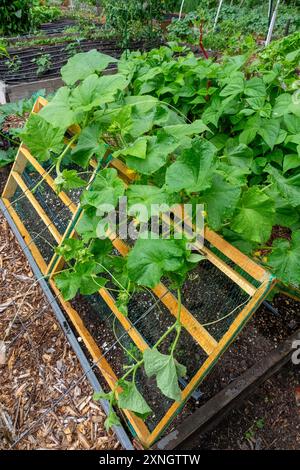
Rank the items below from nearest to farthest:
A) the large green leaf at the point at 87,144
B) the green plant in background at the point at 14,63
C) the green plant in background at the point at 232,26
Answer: the large green leaf at the point at 87,144
the green plant in background at the point at 14,63
the green plant in background at the point at 232,26

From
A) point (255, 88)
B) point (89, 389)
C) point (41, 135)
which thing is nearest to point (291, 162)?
point (255, 88)

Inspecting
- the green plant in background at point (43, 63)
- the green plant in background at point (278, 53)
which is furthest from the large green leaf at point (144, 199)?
the green plant in background at point (43, 63)

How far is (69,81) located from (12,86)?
2818mm

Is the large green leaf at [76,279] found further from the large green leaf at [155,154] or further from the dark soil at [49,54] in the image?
the dark soil at [49,54]

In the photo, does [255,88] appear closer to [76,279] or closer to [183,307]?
[183,307]

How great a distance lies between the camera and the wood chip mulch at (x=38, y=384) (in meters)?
1.81

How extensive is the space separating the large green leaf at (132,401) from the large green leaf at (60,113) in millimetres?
1198

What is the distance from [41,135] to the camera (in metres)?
1.68

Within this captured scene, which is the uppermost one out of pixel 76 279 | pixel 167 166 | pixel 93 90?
pixel 93 90

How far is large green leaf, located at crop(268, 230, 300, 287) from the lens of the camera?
58.2 inches

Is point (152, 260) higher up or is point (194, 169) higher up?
point (194, 169)

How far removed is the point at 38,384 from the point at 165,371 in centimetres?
98

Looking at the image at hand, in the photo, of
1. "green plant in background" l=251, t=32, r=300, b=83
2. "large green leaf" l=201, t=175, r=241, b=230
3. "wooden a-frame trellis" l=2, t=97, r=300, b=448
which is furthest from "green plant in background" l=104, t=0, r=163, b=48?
"large green leaf" l=201, t=175, r=241, b=230
